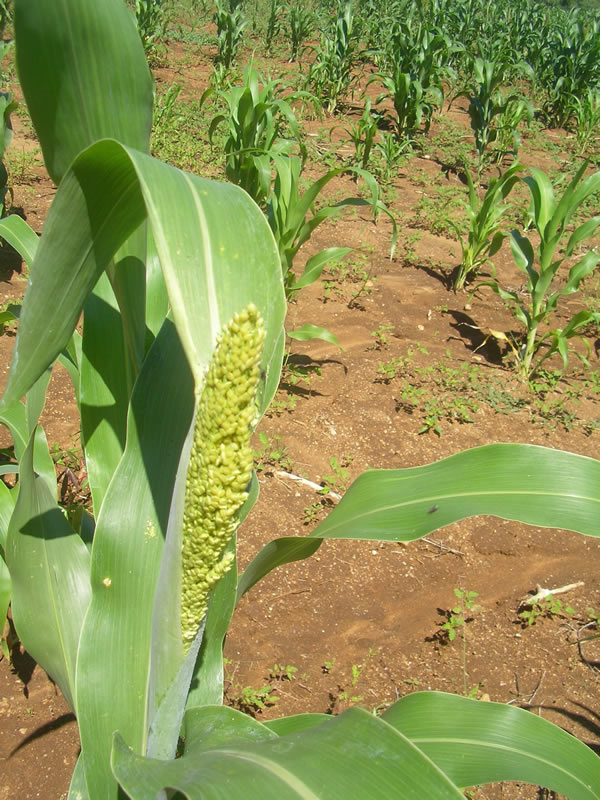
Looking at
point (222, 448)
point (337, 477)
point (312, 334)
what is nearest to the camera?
point (222, 448)

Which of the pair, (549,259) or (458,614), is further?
(549,259)

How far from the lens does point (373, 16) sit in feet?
43.0

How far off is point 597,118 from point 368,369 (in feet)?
19.6

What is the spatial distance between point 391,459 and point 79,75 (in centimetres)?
224

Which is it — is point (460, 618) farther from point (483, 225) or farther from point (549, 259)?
point (483, 225)

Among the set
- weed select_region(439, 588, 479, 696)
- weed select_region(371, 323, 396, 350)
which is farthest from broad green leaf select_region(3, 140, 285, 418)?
weed select_region(371, 323, 396, 350)

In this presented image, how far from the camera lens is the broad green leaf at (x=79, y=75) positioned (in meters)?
0.76

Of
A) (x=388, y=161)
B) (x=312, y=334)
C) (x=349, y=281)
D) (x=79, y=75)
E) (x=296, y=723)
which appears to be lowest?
(x=349, y=281)

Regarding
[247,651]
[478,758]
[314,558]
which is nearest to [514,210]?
[314,558]

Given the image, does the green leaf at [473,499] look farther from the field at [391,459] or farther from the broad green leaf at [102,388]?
the broad green leaf at [102,388]

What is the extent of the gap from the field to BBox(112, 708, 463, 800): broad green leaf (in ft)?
1.28

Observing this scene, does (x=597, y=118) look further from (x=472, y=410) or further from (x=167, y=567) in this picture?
(x=167, y=567)

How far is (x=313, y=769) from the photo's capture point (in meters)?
0.67

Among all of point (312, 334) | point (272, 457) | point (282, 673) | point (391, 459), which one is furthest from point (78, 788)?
point (312, 334)
